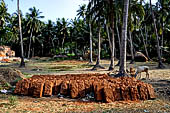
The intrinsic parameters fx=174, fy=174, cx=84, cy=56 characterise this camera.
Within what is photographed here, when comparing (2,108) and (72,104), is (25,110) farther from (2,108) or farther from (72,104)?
(72,104)

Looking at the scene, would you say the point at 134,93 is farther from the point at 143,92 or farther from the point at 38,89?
the point at 38,89

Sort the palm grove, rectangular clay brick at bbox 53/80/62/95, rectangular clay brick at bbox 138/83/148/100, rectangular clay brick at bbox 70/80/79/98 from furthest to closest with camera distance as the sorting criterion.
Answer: the palm grove, rectangular clay brick at bbox 53/80/62/95, rectangular clay brick at bbox 70/80/79/98, rectangular clay brick at bbox 138/83/148/100

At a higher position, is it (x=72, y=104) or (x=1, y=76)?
(x=1, y=76)

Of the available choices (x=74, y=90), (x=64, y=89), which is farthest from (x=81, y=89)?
(x=64, y=89)

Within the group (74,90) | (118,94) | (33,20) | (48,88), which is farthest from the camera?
(33,20)

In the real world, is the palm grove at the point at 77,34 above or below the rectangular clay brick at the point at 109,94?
above

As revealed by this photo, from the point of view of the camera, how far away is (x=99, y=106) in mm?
5691

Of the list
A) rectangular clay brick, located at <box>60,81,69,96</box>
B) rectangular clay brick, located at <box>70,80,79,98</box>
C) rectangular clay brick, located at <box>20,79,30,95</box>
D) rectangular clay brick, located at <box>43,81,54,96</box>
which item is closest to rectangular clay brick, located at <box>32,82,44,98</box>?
rectangular clay brick, located at <box>43,81,54,96</box>

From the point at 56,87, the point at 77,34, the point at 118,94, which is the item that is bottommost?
the point at 118,94

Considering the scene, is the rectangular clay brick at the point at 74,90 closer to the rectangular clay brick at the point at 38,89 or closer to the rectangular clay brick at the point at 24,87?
the rectangular clay brick at the point at 38,89

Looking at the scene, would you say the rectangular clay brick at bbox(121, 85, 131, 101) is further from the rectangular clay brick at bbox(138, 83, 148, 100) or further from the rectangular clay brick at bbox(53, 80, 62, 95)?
the rectangular clay brick at bbox(53, 80, 62, 95)

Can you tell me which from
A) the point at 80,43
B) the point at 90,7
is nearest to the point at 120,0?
the point at 90,7

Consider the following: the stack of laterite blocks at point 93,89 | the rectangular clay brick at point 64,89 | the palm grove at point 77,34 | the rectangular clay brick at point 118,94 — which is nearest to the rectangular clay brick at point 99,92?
the stack of laterite blocks at point 93,89

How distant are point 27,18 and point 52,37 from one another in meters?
10.4
